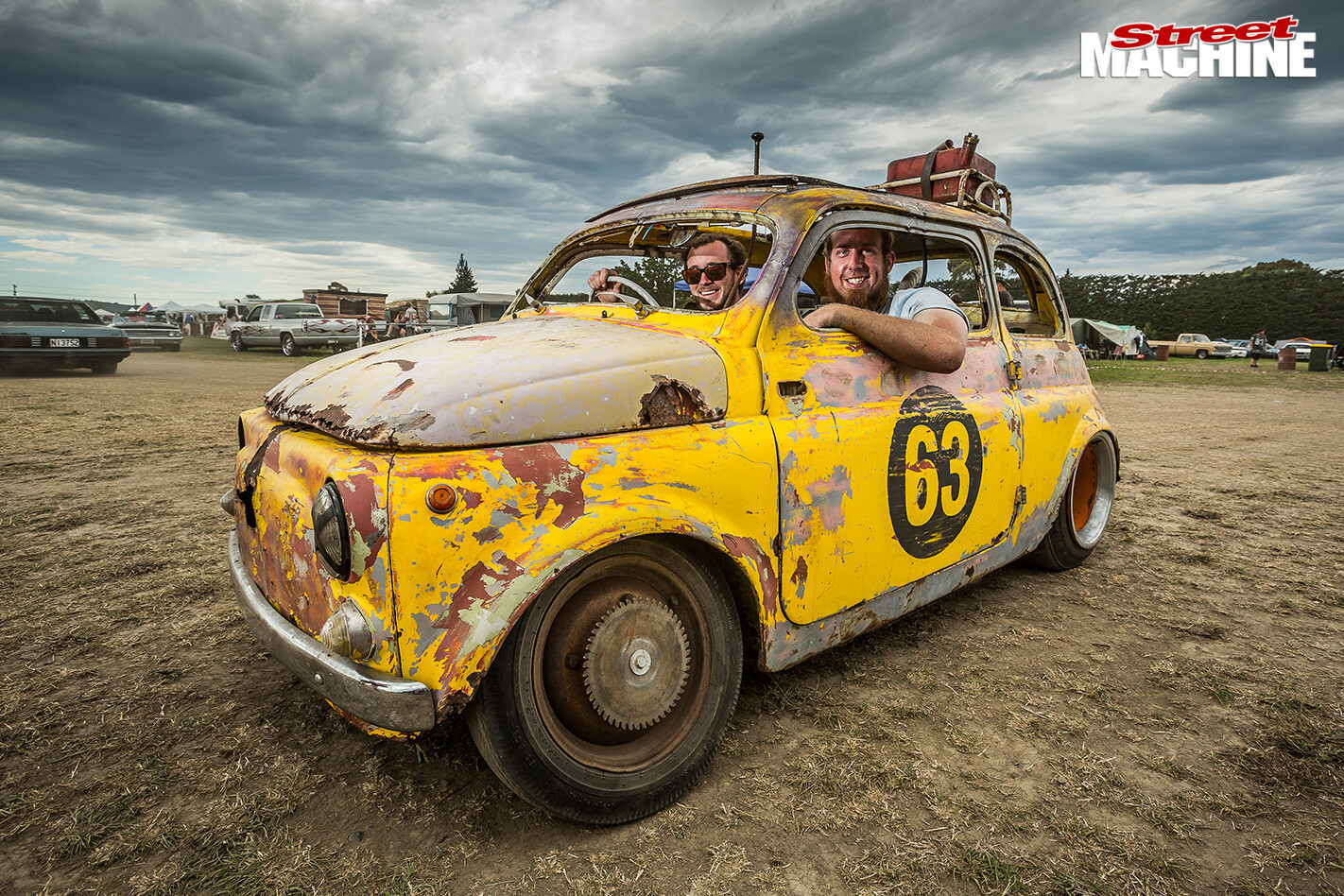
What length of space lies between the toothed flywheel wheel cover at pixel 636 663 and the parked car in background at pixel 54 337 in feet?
52.4

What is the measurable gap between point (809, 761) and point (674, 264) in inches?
74.9

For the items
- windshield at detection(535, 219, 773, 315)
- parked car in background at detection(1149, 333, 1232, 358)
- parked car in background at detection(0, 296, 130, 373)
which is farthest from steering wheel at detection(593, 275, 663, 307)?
parked car in background at detection(1149, 333, 1232, 358)

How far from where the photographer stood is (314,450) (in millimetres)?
1721

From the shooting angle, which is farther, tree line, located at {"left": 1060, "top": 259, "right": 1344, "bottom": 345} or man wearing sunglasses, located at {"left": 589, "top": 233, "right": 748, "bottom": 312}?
tree line, located at {"left": 1060, "top": 259, "right": 1344, "bottom": 345}

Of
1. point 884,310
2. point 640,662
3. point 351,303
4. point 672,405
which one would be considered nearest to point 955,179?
point 884,310

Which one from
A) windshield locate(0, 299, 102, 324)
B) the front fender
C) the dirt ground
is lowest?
the dirt ground

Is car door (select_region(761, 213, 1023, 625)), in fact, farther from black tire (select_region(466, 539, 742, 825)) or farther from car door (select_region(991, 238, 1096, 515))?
black tire (select_region(466, 539, 742, 825))

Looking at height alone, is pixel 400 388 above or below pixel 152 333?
below

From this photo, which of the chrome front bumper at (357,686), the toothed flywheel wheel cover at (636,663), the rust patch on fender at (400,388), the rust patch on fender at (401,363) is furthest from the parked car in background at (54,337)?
the toothed flywheel wheel cover at (636,663)

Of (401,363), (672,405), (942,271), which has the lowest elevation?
(672,405)

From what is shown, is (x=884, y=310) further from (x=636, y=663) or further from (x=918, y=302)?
(x=636, y=663)

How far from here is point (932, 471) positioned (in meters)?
2.48

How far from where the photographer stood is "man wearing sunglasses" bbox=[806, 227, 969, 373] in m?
2.34

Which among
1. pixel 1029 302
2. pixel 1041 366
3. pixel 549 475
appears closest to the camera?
pixel 549 475
